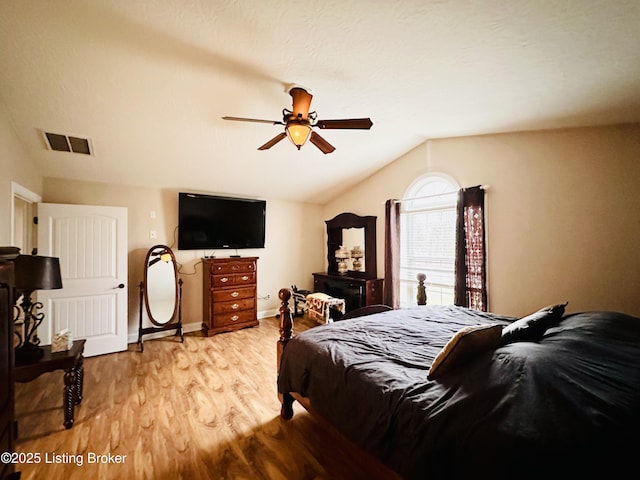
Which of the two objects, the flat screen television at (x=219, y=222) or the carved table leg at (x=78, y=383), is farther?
the flat screen television at (x=219, y=222)

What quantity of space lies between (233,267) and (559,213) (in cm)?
409

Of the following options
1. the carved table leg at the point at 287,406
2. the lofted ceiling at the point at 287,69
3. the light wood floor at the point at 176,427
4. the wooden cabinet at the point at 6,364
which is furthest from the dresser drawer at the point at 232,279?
the wooden cabinet at the point at 6,364

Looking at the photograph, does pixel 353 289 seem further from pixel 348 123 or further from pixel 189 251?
pixel 348 123

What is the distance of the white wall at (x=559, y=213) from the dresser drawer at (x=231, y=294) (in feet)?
11.0

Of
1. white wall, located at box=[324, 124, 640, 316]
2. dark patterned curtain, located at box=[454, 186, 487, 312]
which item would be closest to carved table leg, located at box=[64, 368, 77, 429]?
dark patterned curtain, located at box=[454, 186, 487, 312]

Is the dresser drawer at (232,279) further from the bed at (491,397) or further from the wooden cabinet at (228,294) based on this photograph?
the bed at (491,397)

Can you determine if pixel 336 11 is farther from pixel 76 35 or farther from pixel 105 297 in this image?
pixel 105 297

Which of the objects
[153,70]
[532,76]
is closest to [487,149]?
[532,76]

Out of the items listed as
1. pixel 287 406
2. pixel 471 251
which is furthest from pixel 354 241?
pixel 287 406

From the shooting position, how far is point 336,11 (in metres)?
1.45

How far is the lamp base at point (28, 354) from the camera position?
195 cm

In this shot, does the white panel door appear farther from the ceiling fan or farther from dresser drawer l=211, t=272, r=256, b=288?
the ceiling fan

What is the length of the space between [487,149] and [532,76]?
1.53 meters

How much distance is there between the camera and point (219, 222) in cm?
427
